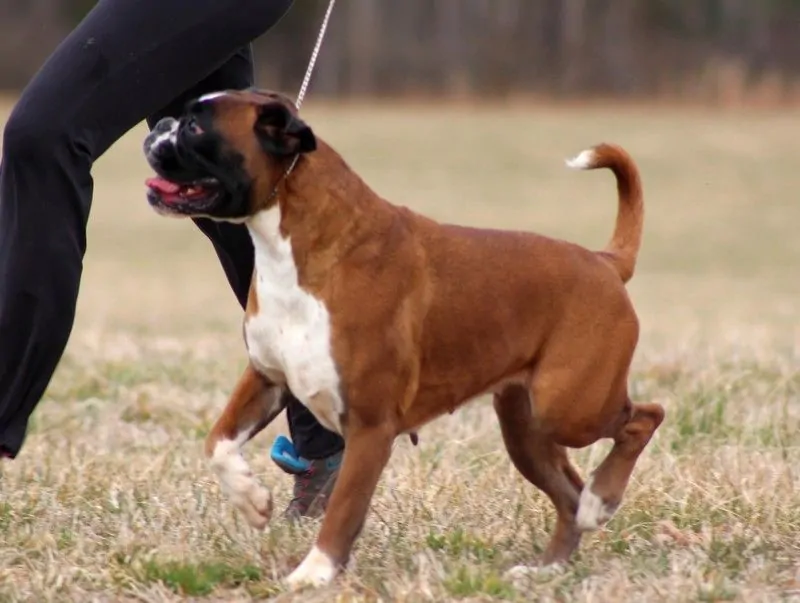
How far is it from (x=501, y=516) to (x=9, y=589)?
5.07ft

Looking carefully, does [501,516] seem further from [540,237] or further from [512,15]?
[512,15]

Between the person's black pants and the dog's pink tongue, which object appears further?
the person's black pants

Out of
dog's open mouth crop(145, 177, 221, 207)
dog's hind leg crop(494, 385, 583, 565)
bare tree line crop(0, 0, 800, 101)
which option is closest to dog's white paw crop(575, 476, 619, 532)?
dog's hind leg crop(494, 385, 583, 565)

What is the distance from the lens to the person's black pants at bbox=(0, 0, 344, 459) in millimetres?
4375

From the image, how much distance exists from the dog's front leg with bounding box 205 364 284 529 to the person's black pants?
0.61m

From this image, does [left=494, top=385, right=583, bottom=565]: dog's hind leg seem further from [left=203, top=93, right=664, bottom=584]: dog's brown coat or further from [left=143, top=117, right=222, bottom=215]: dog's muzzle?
[left=143, top=117, right=222, bottom=215]: dog's muzzle

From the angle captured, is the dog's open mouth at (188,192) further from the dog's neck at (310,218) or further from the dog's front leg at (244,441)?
the dog's front leg at (244,441)

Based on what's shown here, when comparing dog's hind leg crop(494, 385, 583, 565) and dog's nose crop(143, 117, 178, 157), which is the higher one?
dog's nose crop(143, 117, 178, 157)

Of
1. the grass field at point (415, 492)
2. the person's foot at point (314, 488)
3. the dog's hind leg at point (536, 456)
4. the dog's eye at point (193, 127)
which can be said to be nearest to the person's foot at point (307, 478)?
the person's foot at point (314, 488)

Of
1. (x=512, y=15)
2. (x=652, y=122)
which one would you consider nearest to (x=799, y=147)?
(x=652, y=122)

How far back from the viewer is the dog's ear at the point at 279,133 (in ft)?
12.9

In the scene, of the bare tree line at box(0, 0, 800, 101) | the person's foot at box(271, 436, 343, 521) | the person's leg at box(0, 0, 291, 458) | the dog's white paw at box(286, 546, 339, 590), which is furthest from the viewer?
the bare tree line at box(0, 0, 800, 101)

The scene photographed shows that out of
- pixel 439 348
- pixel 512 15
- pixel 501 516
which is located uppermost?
pixel 439 348

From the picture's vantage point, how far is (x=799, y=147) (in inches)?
1292
